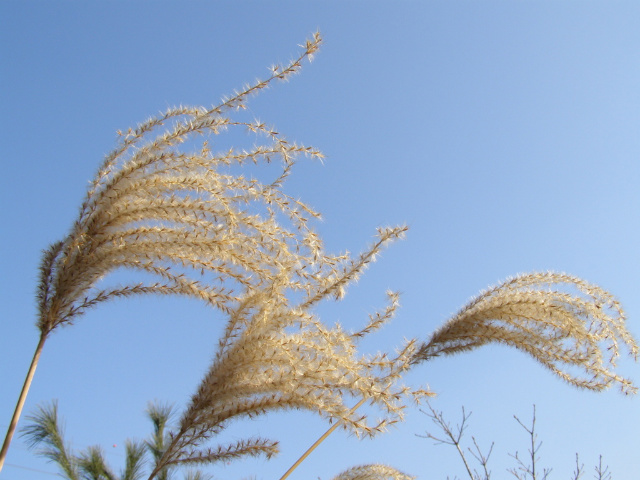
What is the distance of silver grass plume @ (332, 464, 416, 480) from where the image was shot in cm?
258

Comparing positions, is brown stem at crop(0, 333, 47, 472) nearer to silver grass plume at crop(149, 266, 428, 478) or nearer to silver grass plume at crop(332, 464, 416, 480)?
silver grass plume at crop(149, 266, 428, 478)

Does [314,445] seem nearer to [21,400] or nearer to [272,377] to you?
[272,377]

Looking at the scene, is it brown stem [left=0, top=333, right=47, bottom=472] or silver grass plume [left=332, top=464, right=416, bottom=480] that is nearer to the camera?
brown stem [left=0, top=333, right=47, bottom=472]

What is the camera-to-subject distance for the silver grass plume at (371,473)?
258cm

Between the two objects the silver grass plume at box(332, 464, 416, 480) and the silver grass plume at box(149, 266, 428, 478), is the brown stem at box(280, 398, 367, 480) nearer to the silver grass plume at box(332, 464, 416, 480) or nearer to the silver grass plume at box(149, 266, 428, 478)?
the silver grass plume at box(149, 266, 428, 478)

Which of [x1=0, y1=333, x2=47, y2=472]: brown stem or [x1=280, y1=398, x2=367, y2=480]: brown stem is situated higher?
[x1=0, y1=333, x2=47, y2=472]: brown stem

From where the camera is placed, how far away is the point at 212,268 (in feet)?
6.67

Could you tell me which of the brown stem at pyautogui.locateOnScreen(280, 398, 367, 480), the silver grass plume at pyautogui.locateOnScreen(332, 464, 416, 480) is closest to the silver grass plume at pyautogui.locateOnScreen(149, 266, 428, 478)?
the brown stem at pyautogui.locateOnScreen(280, 398, 367, 480)

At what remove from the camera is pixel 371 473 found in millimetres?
2598

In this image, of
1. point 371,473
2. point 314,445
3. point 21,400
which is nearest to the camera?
point 21,400

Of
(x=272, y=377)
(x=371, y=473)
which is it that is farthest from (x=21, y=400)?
(x=371, y=473)

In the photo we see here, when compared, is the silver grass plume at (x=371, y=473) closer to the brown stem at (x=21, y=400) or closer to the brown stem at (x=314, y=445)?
the brown stem at (x=314, y=445)

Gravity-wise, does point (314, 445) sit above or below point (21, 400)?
below

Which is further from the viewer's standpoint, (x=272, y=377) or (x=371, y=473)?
(x=371, y=473)
